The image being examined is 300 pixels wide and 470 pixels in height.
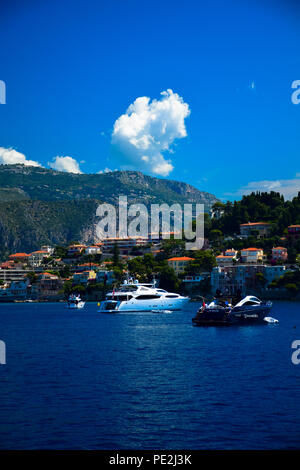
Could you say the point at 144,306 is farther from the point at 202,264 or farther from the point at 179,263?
the point at 179,263

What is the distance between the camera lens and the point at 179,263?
16488 centimetres

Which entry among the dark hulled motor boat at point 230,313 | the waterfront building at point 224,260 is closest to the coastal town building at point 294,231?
the waterfront building at point 224,260

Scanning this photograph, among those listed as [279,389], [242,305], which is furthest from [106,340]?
[279,389]

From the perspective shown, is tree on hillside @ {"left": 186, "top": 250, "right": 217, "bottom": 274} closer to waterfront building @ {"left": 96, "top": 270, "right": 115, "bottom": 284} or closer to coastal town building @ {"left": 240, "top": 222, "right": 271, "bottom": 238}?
coastal town building @ {"left": 240, "top": 222, "right": 271, "bottom": 238}

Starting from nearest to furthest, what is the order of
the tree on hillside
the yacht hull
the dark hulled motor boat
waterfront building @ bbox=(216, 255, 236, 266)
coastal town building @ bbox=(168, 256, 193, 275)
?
the dark hulled motor boat
the yacht hull
the tree on hillside
waterfront building @ bbox=(216, 255, 236, 266)
coastal town building @ bbox=(168, 256, 193, 275)

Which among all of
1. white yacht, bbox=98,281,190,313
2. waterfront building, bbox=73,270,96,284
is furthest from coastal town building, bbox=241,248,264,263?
white yacht, bbox=98,281,190,313

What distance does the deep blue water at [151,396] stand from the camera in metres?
18.1

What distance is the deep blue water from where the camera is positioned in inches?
711

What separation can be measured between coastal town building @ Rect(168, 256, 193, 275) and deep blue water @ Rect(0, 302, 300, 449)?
120 meters

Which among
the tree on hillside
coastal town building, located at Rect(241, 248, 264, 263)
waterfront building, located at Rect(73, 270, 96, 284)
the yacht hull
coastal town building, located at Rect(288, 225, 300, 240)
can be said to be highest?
coastal town building, located at Rect(288, 225, 300, 240)

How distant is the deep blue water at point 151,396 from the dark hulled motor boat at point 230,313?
47.7 feet

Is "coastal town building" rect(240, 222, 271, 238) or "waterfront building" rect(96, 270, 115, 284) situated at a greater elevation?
"coastal town building" rect(240, 222, 271, 238)

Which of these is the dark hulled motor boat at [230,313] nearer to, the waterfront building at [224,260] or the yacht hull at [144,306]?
the yacht hull at [144,306]

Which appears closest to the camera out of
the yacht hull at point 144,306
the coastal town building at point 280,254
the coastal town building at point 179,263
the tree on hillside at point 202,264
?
the yacht hull at point 144,306
